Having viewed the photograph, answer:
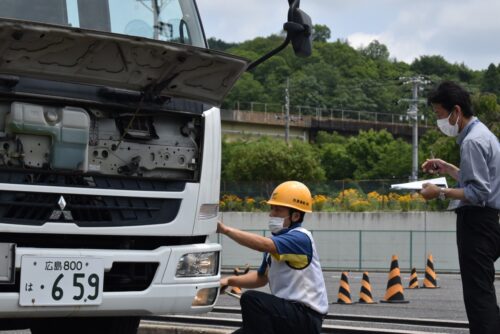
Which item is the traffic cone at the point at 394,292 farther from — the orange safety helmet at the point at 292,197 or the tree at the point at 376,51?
the tree at the point at 376,51

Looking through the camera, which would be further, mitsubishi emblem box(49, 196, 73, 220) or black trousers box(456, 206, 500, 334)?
black trousers box(456, 206, 500, 334)

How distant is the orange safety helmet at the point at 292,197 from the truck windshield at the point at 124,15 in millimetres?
1667

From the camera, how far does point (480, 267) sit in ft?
25.3

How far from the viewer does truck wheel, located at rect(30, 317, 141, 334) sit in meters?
8.94

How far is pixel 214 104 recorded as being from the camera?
8.42 m

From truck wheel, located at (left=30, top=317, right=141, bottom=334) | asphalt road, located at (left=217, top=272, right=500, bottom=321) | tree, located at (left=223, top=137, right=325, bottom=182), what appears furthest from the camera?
tree, located at (left=223, top=137, right=325, bottom=182)

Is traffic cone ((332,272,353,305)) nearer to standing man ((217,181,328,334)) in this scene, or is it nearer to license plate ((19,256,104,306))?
standing man ((217,181,328,334))

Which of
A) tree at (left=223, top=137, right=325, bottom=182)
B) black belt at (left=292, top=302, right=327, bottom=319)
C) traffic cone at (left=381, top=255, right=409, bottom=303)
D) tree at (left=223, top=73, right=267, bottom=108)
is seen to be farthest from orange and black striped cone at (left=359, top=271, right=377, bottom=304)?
tree at (left=223, top=73, right=267, bottom=108)

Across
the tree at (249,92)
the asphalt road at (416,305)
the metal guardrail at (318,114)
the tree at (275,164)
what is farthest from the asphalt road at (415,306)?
the tree at (249,92)

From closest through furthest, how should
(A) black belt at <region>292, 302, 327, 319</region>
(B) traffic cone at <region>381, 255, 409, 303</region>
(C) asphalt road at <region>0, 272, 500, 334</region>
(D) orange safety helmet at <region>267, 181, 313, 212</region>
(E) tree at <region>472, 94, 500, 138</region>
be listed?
(A) black belt at <region>292, 302, 327, 319</region> → (D) orange safety helmet at <region>267, 181, 313, 212</region> → (C) asphalt road at <region>0, 272, 500, 334</region> → (B) traffic cone at <region>381, 255, 409, 303</region> → (E) tree at <region>472, 94, 500, 138</region>

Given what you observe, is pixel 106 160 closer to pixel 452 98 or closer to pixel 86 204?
pixel 86 204

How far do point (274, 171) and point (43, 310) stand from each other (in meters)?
73.8

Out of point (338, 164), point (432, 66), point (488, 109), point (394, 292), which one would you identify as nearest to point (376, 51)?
point (432, 66)

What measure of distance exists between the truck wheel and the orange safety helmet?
200 centimetres
